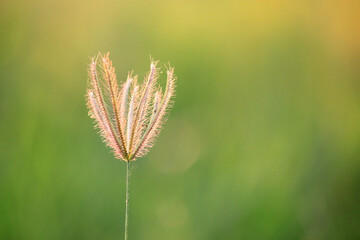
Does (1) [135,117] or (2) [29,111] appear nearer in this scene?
(1) [135,117]

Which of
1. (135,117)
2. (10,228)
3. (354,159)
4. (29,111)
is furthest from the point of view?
(354,159)

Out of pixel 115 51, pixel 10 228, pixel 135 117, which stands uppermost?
pixel 115 51

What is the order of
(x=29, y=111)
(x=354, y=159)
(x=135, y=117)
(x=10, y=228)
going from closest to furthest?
1. (x=135, y=117)
2. (x=10, y=228)
3. (x=29, y=111)
4. (x=354, y=159)

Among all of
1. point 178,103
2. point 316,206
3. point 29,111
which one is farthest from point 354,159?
point 29,111

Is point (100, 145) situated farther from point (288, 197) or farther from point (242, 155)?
point (288, 197)

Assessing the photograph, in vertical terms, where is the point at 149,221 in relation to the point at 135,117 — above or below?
below
